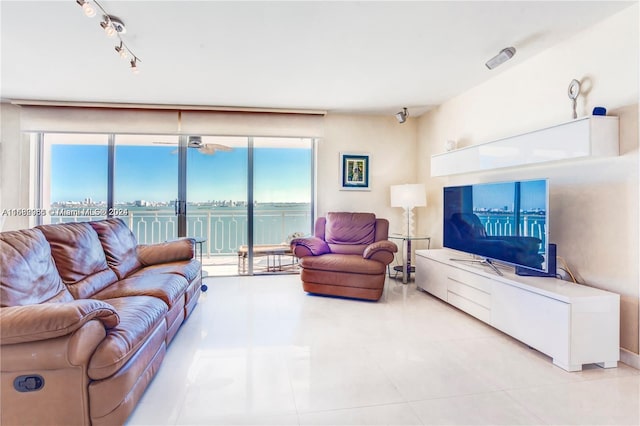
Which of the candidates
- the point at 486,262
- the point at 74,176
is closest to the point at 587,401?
the point at 486,262

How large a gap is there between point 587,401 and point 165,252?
11.2ft

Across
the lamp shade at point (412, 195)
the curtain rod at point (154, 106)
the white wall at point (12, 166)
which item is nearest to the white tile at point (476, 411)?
the lamp shade at point (412, 195)

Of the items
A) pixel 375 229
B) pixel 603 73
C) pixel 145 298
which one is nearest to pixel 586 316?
pixel 603 73

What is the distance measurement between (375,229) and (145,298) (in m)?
2.83

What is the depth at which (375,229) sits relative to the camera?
4.12 m

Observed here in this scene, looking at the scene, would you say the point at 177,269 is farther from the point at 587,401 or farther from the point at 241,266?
the point at 587,401

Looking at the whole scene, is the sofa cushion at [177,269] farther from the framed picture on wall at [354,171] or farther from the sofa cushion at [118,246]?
the framed picture on wall at [354,171]

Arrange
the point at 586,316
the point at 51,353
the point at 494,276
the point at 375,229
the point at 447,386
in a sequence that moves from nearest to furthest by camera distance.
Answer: the point at 51,353
the point at 447,386
the point at 586,316
the point at 494,276
the point at 375,229

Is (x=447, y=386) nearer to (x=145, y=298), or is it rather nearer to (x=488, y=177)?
(x=145, y=298)

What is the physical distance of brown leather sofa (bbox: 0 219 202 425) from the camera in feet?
4.15

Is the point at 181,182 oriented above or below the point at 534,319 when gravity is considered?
above

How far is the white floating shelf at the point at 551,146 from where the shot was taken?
6.79 feet

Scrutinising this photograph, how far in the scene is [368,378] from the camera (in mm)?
1901

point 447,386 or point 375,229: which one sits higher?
point 375,229
